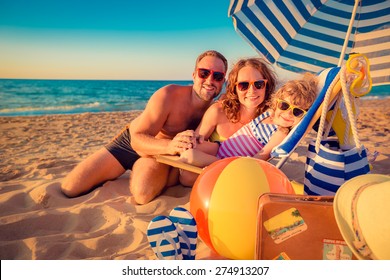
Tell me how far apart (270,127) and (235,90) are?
22.8 inches

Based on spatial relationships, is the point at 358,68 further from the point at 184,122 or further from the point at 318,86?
the point at 184,122

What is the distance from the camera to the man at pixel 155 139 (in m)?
3.23

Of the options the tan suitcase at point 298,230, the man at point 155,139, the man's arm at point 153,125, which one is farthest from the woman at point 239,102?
the tan suitcase at point 298,230

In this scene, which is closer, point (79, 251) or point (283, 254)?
point (283, 254)

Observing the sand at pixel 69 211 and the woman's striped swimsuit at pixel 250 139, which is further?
the woman's striped swimsuit at pixel 250 139

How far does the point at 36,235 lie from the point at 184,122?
6.05ft

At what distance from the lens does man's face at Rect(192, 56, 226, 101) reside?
10.6ft

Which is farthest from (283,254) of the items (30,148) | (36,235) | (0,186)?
(30,148)

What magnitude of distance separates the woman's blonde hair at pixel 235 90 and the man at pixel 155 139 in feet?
0.58

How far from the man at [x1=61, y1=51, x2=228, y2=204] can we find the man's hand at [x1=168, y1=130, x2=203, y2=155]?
0.05ft

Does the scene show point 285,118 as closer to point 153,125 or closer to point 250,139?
point 250,139

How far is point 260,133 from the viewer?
2.93 metres

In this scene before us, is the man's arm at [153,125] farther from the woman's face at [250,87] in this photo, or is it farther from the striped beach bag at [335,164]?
the striped beach bag at [335,164]

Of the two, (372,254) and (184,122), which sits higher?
(184,122)
